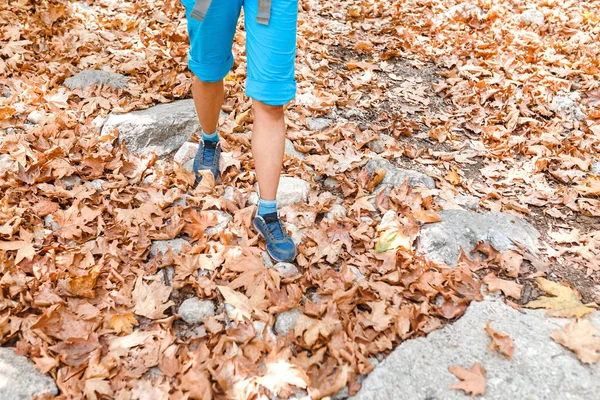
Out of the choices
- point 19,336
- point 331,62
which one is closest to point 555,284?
point 19,336

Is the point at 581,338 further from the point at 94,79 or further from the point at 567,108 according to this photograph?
the point at 94,79

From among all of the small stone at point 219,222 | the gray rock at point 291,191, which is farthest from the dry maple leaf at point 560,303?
the small stone at point 219,222

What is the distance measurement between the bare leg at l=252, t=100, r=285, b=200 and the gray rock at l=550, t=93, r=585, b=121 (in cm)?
295

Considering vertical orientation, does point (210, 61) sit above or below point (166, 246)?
above

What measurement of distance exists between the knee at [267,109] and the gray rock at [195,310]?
100 cm

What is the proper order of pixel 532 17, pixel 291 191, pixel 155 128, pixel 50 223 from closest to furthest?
pixel 50 223, pixel 291 191, pixel 155 128, pixel 532 17

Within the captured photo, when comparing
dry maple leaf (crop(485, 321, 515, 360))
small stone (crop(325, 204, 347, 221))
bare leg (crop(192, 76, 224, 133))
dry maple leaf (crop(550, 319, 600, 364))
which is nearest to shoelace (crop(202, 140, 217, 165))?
bare leg (crop(192, 76, 224, 133))

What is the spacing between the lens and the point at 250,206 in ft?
9.02

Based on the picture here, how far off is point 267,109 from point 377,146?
1.52 m

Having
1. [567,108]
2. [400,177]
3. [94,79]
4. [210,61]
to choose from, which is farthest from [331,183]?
[567,108]

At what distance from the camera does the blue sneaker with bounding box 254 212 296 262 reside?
2422 mm

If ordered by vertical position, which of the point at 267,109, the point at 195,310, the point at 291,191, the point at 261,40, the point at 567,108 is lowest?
the point at 195,310

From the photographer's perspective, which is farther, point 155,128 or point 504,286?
point 155,128

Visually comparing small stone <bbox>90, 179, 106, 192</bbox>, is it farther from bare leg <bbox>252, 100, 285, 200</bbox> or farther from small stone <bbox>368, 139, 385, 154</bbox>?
small stone <bbox>368, 139, 385, 154</bbox>
